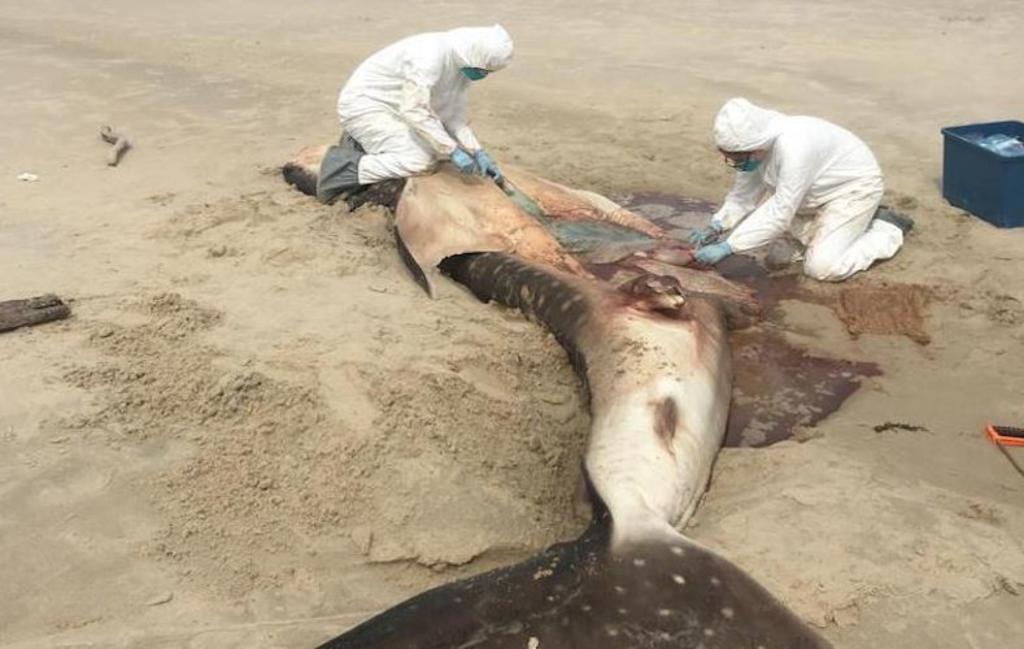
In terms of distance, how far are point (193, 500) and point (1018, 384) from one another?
12.8 feet

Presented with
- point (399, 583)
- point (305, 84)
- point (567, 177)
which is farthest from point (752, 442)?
point (305, 84)

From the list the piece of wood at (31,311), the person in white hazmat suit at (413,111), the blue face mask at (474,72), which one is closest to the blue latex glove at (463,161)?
the person in white hazmat suit at (413,111)

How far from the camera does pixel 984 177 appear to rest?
675cm

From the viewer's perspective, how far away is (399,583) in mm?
3586

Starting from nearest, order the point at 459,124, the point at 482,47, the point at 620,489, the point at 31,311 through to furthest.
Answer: the point at 620,489
the point at 31,311
the point at 482,47
the point at 459,124

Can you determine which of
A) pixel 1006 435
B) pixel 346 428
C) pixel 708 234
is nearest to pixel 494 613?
pixel 346 428

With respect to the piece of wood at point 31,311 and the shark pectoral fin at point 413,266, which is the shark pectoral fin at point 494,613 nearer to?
the shark pectoral fin at point 413,266

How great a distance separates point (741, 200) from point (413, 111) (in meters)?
2.23

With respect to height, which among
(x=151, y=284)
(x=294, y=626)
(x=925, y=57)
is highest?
(x=151, y=284)

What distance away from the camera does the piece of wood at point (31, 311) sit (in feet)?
16.0

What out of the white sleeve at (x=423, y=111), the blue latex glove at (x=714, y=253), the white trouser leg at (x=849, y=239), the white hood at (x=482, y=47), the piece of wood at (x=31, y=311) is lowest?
the white trouser leg at (x=849, y=239)

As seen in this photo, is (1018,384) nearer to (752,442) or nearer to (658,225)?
(752,442)

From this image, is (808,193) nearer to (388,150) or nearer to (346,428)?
(388,150)

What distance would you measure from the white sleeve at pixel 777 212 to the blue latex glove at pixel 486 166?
164 cm
